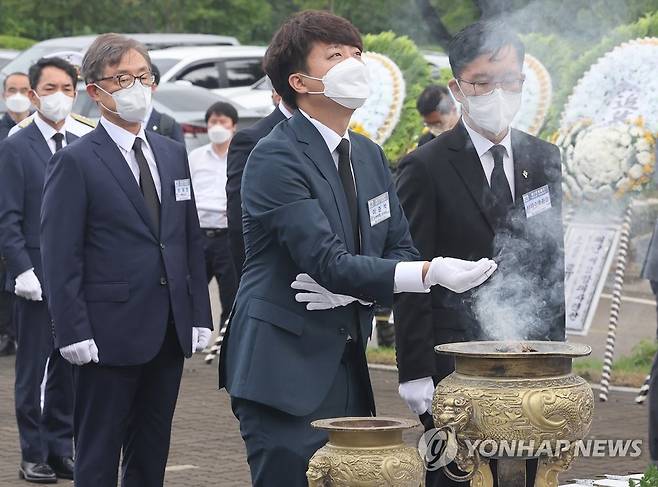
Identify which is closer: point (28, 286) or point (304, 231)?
point (304, 231)

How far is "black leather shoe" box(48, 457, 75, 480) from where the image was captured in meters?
7.33

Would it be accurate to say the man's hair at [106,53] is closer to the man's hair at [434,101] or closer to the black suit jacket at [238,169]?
the black suit jacket at [238,169]

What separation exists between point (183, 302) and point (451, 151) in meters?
1.40

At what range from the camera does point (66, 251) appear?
18.1ft

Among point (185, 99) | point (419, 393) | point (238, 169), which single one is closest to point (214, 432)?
point (238, 169)

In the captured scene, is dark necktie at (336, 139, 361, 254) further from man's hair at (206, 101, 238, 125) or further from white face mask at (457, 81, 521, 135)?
man's hair at (206, 101, 238, 125)

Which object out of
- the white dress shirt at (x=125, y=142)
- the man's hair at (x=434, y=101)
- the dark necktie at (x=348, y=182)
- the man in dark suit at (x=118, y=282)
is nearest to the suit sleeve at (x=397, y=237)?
the dark necktie at (x=348, y=182)

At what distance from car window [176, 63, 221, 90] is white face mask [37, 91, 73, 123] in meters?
13.8

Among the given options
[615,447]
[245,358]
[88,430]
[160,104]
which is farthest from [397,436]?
[160,104]

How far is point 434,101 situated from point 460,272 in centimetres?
670

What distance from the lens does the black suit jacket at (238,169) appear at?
275 inches

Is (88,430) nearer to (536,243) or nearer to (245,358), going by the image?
(245,358)

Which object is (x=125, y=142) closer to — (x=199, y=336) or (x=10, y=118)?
(x=199, y=336)

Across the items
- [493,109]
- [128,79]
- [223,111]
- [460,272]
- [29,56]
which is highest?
[29,56]
